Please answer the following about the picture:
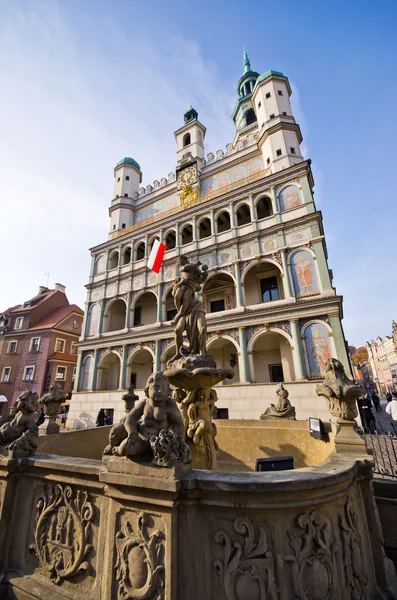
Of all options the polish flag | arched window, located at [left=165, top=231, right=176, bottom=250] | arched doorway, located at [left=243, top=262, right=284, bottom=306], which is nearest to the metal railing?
arched doorway, located at [left=243, top=262, right=284, bottom=306]

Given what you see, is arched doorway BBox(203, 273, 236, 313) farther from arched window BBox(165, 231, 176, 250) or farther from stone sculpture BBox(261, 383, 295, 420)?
stone sculpture BBox(261, 383, 295, 420)

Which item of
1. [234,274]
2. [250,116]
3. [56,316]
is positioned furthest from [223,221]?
[56,316]

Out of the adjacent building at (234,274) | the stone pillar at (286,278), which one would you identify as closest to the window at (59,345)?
the adjacent building at (234,274)

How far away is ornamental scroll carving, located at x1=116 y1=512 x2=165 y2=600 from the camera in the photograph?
212 cm

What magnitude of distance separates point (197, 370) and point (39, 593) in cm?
302

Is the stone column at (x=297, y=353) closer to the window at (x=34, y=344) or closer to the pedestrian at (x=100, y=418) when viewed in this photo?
the pedestrian at (x=100, y=418)

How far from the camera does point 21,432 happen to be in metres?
3.70

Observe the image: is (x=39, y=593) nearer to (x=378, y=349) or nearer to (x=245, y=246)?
(x=245, y=246)

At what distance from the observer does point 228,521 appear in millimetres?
2178

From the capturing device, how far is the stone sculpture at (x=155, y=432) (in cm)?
229

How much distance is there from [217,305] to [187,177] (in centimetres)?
1258

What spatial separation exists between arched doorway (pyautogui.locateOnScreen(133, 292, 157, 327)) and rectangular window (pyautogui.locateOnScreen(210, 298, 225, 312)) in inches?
209

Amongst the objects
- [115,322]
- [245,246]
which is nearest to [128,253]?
[115,322]

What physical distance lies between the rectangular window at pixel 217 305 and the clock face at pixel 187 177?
11328mm
